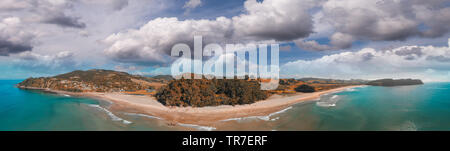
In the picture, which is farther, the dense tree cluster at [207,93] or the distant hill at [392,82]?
the distant hill at [392,82]

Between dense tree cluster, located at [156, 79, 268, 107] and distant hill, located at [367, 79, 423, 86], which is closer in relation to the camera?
dense tree cluster, located at [156, 79, 268, 107]

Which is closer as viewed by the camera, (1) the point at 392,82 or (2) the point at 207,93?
(2) the point at 207,93

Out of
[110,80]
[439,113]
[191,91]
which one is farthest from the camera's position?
[110,80]

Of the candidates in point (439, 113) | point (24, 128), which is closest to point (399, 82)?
point (439, 113)

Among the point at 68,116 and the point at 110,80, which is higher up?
the point at 110,80
